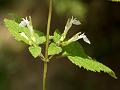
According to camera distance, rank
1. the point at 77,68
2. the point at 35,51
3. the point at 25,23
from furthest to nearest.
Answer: the point at 77,68 → the point at 25,23 → the point at 35,51

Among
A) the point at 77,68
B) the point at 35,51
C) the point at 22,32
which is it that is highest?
the point at 22,32

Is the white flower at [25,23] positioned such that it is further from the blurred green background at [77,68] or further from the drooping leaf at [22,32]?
the blurred green background at [77,68]

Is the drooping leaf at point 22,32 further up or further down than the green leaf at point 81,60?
further up

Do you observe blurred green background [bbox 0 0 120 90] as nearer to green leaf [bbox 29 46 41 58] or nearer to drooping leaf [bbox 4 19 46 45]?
drooping leaf [bbox 4 19 46 45]

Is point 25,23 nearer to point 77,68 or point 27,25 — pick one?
point 27,25

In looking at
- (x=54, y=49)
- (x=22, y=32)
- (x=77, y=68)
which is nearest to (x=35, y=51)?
(x=54, y=49)

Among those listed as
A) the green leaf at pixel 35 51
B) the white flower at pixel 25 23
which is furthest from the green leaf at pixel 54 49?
the white flower at pixel 25 23

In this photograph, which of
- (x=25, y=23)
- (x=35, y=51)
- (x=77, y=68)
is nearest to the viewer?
(x=35, y=51)

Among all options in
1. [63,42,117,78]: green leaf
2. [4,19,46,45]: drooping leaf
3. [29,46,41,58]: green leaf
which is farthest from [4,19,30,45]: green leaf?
[63,42,117,78]: green leaf
